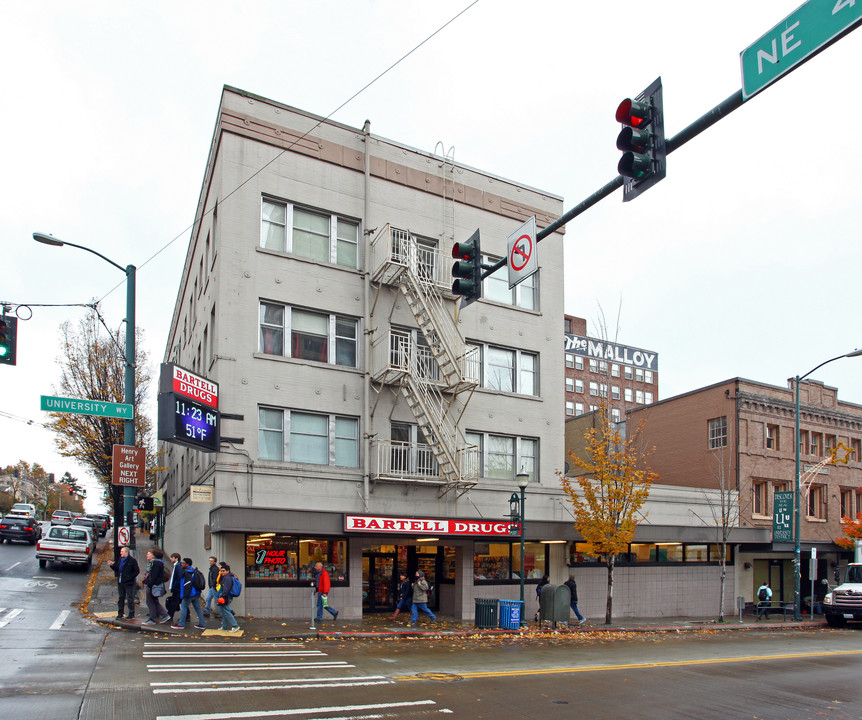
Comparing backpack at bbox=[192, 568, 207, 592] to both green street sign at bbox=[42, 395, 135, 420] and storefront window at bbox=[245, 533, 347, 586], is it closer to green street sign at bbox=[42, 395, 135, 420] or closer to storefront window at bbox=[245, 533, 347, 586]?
storefront window at bbox=[245, 533, 347, 586]

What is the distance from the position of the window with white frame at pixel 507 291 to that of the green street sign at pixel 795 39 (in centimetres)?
1929

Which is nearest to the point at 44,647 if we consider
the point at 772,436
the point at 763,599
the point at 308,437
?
the point at 308,437

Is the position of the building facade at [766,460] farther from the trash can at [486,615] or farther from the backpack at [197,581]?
the backpack at [197,581]

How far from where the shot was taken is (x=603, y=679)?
1329 centimetres

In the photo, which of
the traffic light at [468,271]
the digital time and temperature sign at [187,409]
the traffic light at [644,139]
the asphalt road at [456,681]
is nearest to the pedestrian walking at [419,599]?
the asphalt road at [456,681]

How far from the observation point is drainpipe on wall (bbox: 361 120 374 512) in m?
22.9

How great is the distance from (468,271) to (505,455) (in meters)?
15.8

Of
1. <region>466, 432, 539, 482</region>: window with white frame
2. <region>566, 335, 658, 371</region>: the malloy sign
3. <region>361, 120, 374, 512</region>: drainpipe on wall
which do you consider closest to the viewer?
<region>361, 120, 374, 512</region>: drainpipe on wall

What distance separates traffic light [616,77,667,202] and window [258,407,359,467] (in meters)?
16.0

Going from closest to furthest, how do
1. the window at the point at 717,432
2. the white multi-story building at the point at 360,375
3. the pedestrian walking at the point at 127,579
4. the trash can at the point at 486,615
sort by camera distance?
the pedestrian walking at the point at 127,579
the trash can at the point at 486,615
the white multi-story building at the point at 360,375
the window at the point at 717,432

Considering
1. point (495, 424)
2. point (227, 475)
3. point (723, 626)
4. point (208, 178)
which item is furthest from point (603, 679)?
point (208, 178)

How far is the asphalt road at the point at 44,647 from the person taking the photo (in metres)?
9.61

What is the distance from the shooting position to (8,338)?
1566cm

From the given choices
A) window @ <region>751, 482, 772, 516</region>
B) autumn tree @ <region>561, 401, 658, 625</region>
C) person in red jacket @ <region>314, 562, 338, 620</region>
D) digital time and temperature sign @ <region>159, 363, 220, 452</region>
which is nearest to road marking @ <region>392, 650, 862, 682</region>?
autumn tree @ <region>561, 401, 658, 625</region>
